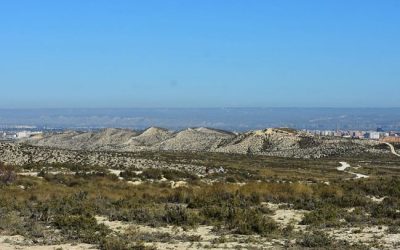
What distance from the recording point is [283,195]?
95.9 ft

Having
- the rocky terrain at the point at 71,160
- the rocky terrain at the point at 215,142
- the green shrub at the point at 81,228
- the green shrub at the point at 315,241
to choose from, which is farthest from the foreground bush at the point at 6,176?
the rocky terrain at the point at 215,142

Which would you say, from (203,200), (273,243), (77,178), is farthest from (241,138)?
(273,243)

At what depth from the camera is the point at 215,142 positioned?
131250 millimetres

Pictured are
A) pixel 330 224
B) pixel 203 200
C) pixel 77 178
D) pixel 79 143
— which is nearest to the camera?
pixel 330 224

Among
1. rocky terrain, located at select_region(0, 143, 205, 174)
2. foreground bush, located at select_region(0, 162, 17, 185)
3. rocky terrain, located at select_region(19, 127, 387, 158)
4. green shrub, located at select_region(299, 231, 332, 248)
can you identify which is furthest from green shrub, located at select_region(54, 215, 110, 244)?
rocky terrain, located at select_region(19, 127, 387, 158)

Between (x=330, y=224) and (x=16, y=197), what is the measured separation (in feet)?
46.5

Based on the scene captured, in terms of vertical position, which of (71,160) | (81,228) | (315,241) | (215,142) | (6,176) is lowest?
(215,142)

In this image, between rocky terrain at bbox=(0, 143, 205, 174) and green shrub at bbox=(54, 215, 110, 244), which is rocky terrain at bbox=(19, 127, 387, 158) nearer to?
rocky terrain at bbox=(0, 143, 205, 174)

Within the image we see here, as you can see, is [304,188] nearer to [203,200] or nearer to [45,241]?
[203,200]

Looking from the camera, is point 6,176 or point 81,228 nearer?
point 81,228

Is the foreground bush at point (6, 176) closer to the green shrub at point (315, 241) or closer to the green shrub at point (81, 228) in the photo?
the green shrub at point (81, 228)

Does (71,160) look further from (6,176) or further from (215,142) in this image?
(215,142)

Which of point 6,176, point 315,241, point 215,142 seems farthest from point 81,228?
point 215,142

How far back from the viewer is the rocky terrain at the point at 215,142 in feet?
352
